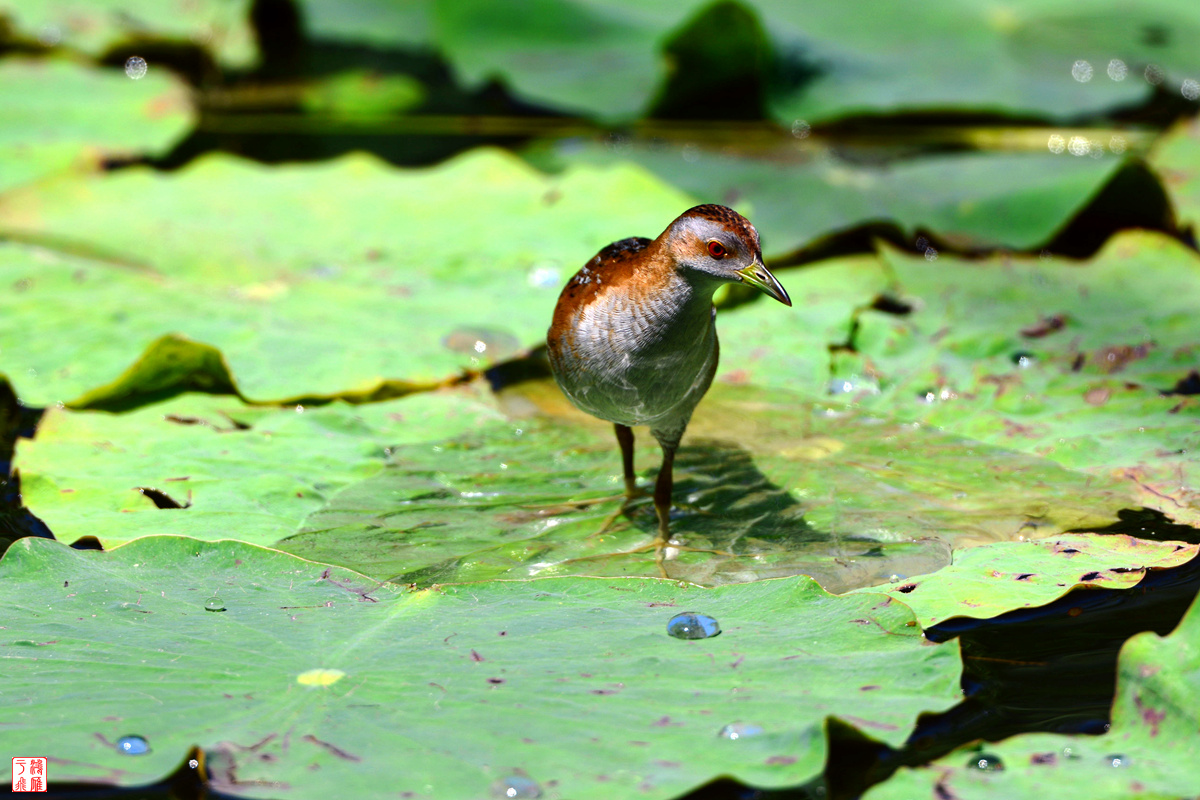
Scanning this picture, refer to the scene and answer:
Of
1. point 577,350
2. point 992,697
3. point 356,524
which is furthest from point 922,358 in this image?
point 356,524

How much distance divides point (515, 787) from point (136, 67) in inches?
272

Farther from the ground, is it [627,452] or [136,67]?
[136,67]

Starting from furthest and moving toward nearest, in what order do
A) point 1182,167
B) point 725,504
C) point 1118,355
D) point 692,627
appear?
1. point 1182,167
2. point 1118,355
3. point 725,504
4. point 692,627

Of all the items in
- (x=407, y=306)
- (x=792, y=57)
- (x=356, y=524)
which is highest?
(x=792, y=57)

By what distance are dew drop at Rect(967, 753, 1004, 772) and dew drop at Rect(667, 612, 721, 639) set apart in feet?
1.98

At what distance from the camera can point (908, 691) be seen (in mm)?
2090

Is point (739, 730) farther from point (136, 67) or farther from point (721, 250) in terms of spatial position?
point (136, 67)

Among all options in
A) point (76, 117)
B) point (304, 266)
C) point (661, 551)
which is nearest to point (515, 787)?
point (661, 551)

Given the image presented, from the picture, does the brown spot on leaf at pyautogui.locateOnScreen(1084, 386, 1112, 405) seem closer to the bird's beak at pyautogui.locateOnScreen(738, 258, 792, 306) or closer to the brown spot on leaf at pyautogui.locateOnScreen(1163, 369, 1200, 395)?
the brown spot on leaf at pyautogui.locateOnScreen(1163, 369, 1200, 395)

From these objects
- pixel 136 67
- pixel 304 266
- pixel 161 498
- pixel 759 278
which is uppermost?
pixel 136 67

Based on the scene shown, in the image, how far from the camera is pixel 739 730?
1.98m

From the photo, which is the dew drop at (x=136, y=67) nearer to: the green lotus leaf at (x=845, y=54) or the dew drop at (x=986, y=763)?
the green lotus leaf at (x=845, y=54)

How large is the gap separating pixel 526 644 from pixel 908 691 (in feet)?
2.55

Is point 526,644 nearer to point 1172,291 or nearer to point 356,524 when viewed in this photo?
point 356,524
